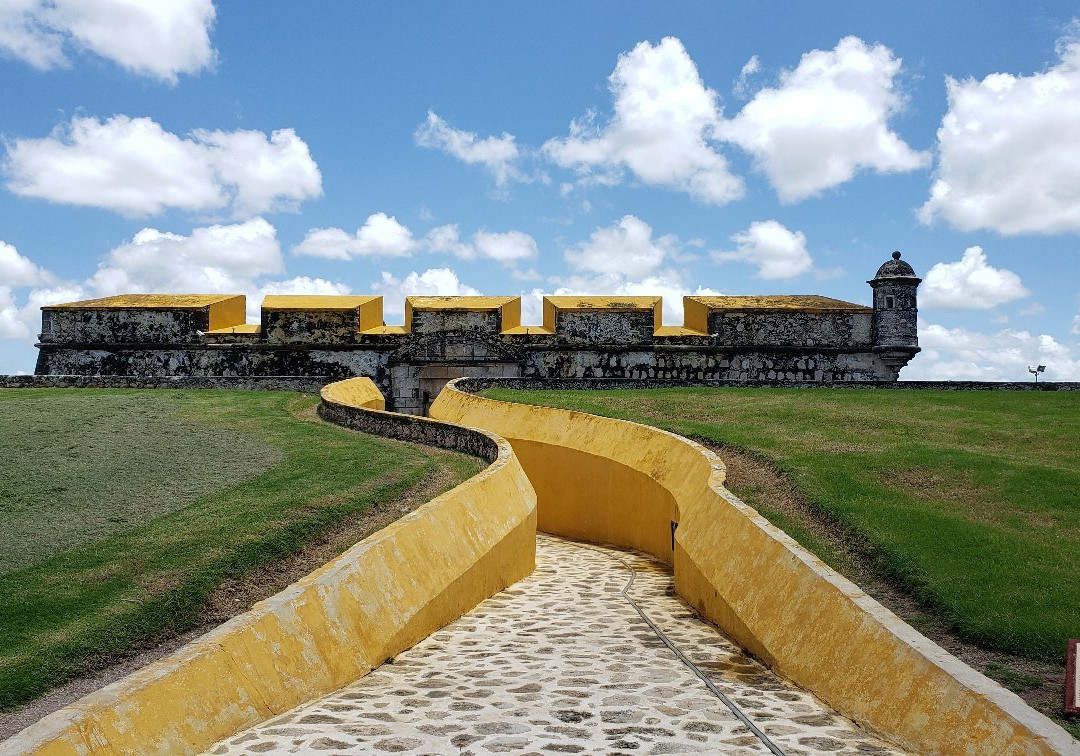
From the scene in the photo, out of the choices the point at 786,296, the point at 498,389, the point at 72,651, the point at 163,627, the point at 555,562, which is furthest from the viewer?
the point at 786,296

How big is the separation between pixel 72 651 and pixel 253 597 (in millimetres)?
1701

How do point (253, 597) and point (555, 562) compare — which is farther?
point (555, 562)

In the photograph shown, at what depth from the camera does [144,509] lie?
1084 cm

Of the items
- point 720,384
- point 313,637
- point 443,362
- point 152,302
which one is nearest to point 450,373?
point 443,362

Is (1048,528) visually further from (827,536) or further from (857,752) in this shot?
(857,752)

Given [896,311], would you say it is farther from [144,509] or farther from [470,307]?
[144,509]

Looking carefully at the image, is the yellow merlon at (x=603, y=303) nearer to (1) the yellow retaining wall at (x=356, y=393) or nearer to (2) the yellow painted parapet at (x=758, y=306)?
(2) the yellow painted parapet at (x=758, y=306)

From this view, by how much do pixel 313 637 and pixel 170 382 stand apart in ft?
74.7

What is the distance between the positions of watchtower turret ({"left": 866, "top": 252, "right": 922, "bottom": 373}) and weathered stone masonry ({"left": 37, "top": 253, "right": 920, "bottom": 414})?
1.2 inches

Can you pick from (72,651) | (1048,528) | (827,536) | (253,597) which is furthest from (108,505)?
(1048,528)

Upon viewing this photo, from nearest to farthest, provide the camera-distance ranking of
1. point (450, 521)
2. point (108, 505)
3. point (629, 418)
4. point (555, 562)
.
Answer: point (450, 521) → point (108, 505) → point (555, 562) → point (629, 418)

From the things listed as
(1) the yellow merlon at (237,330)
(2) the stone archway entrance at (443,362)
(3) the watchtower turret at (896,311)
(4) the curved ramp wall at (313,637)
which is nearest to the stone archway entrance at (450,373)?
(2) the stone archway entrance at (443,362)

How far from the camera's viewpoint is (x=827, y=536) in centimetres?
937

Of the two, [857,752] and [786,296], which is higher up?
[786,296]
